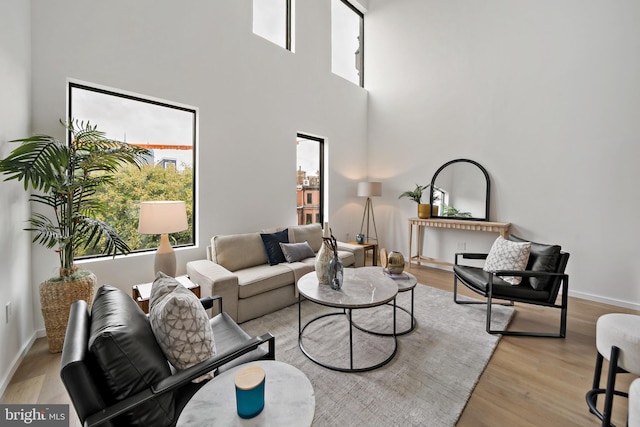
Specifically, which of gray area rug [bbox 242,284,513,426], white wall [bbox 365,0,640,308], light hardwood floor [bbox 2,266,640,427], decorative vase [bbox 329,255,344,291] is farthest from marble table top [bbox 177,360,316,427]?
white wall [bbox 365,0,640,308]

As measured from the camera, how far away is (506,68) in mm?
4039

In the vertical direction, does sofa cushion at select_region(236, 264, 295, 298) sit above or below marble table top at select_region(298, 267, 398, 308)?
below

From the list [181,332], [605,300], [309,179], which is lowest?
[605,300]

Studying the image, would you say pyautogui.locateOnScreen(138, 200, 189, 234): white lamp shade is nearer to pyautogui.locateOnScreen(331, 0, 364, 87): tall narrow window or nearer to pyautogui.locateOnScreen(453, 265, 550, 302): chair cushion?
pyautogui.locateOnScreen(453, 265, 550, 302): chair cushion

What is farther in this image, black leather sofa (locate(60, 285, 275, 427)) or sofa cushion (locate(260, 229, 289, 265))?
sofa cushion (locate(260, 229, 289, 265))

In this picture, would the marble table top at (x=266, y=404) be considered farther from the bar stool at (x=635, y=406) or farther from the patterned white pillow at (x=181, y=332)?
the bar stool at (x=635, y=406)

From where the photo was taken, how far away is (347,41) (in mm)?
5395

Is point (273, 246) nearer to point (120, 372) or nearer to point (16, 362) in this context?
point (16, 362)

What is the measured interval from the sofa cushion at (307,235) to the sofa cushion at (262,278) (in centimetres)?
61

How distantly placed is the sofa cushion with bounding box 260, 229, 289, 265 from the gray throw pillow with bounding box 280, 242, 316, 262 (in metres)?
0.06

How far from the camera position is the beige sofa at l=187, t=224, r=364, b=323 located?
2.61 m

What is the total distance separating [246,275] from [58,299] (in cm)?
145

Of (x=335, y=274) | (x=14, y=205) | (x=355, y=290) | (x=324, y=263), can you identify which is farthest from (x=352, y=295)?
(x=14, y=205)

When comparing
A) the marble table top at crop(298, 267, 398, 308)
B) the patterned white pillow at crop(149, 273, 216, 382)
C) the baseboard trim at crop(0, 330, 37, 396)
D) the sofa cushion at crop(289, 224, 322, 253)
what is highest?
the sofa cushion at crop(289, 224, 322, 253)
